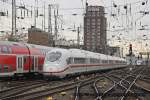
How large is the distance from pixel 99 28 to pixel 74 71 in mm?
51232

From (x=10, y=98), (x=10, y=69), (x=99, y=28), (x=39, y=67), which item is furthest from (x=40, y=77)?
(x=99, y=28)

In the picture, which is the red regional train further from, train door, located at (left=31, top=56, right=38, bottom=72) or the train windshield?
the train windshield

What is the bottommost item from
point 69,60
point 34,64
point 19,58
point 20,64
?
point 34,64

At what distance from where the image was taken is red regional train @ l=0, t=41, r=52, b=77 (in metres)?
29.3

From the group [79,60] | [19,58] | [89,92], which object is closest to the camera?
[89,92]

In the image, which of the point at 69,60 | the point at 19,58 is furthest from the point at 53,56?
the point at 19,58

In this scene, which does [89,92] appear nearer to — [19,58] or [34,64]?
[19,58]

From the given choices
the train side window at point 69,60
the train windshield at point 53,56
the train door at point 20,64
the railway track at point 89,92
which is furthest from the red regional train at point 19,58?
the train side window at point 69,60

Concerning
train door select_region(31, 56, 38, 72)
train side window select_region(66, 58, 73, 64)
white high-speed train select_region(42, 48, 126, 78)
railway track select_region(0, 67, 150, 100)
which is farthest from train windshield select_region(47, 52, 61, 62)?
railway track select_region(0, 67, 150, 100)

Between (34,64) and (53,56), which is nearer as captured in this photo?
(53,56)

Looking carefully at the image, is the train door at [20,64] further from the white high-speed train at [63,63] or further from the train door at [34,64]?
the train door at [34,64]

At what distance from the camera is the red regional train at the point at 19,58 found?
29.3 metres

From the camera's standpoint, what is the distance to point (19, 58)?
31.8m

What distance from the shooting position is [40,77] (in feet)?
131
